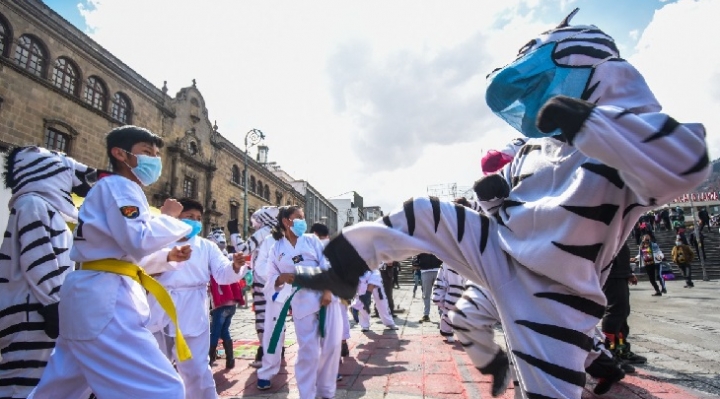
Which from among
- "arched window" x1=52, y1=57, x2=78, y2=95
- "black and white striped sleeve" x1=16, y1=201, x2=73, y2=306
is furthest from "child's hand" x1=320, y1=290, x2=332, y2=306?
"arched window" x1=52, y1=57, x2=78, y2=95

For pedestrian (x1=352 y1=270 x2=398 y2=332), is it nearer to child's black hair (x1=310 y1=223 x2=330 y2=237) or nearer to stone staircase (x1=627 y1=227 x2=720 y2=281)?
child's black hair (x1=310 y1=223 x2=330 y2=237)

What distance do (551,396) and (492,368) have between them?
659 mm

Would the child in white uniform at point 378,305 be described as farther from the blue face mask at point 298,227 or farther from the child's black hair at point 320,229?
the blue face mask at point 298,227

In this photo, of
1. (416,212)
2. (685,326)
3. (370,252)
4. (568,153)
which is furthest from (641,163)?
(685,326)

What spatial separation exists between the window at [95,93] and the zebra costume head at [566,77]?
18.2 m

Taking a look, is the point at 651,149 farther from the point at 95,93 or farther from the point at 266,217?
the point at 95,93

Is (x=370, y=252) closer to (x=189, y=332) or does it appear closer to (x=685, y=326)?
(x=189, y=332)

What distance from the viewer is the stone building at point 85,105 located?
12227mm

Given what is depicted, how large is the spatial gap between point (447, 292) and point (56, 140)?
50.7ft

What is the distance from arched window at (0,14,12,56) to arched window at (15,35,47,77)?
33cm

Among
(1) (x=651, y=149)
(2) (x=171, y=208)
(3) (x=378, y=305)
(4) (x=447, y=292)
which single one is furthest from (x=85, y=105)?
(1) (x=651, y=149)

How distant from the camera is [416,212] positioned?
156cm

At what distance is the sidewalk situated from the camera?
10.4 ft

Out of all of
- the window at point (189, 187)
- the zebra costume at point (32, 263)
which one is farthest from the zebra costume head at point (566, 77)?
the window at point (189, 187)
